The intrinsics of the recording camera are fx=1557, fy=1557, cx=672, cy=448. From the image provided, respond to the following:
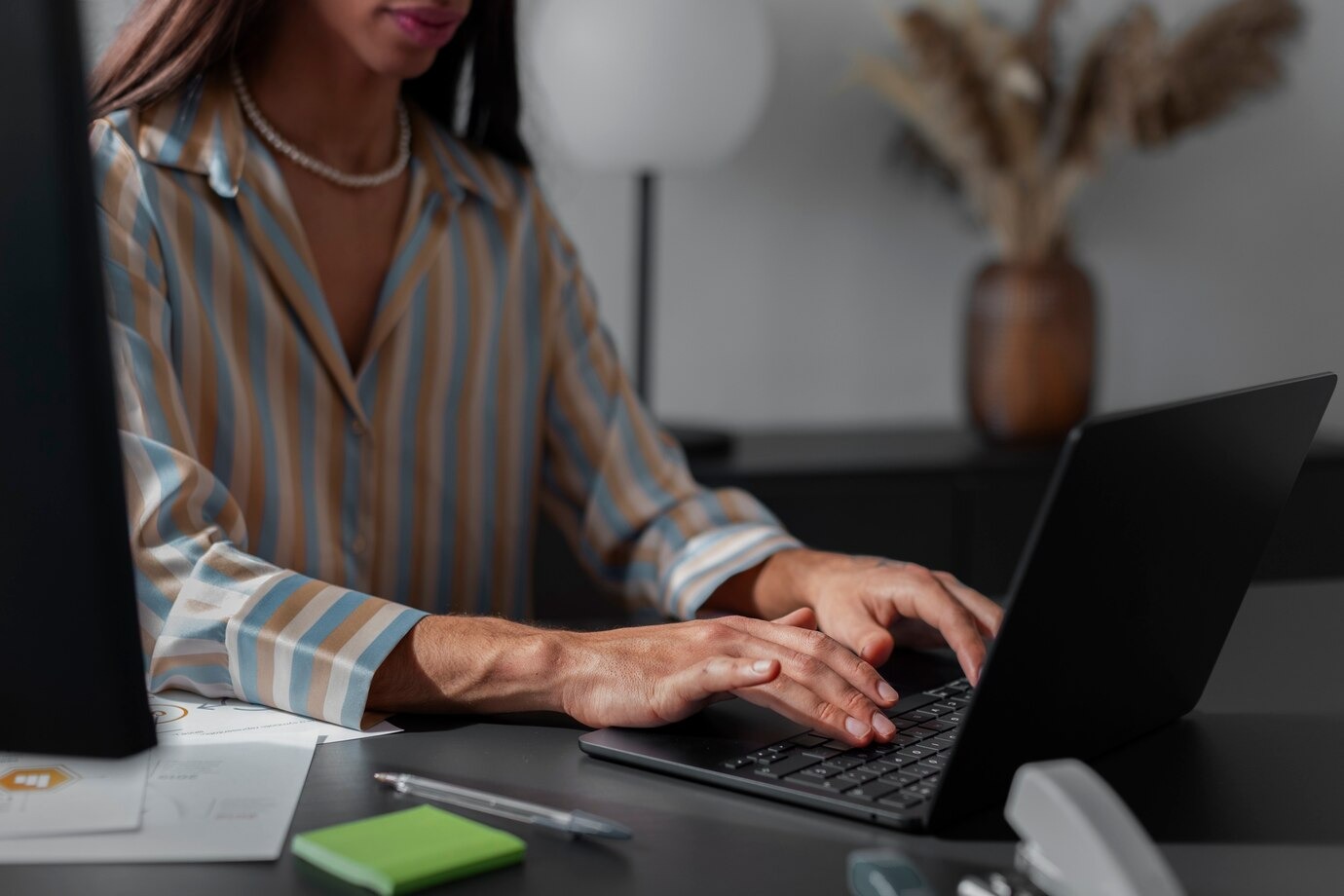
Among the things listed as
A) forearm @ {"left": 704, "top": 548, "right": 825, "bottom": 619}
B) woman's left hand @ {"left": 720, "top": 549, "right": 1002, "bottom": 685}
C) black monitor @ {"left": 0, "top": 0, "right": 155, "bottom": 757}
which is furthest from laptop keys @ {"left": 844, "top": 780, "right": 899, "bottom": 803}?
forearm @ {"left": 704, "top": 548, "right": 825, "bottom": 619}

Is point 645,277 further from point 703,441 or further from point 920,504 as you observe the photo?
point 920,504

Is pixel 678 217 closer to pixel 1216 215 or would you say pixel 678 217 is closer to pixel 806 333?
pixel 806 333

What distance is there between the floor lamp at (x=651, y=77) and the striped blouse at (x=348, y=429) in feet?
2.29

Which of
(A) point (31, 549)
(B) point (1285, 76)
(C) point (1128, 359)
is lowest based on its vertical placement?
(C) point (1128, 359)

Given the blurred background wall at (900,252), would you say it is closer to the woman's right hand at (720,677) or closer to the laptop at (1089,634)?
the woman's right hand at (720,677)

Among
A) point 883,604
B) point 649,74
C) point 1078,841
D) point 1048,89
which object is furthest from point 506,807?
point 1048,89

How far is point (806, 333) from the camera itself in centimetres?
294

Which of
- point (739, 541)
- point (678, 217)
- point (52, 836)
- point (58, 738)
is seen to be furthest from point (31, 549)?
point (678, 217)

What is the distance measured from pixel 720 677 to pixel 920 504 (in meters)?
1.63

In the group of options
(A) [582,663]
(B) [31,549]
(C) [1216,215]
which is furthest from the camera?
(C) [1216,215]

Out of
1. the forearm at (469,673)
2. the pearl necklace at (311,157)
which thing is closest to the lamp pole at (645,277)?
the pearl necklace at (311,157)

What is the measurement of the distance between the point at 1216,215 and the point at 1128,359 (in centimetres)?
33

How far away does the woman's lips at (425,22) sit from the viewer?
136 cm

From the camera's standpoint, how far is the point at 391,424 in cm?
150
